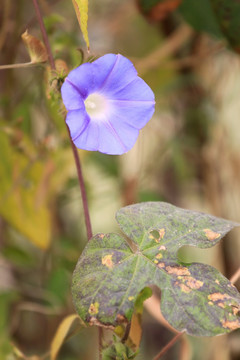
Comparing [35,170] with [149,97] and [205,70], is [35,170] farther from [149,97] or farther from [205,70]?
[205,70]

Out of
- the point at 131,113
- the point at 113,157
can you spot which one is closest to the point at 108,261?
the point at 131,113

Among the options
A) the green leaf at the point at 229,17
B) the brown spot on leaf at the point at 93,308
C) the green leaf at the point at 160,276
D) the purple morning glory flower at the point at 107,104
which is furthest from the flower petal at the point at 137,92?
the green leaf at the point at 229,17

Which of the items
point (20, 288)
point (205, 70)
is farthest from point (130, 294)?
point (205, 70)

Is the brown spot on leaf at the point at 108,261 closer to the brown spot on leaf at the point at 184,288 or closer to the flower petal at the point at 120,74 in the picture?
the brown spot on leaf at the point at 184,288

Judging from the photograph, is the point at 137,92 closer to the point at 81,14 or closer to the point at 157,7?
the point at 81,14

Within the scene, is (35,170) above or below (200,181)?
above

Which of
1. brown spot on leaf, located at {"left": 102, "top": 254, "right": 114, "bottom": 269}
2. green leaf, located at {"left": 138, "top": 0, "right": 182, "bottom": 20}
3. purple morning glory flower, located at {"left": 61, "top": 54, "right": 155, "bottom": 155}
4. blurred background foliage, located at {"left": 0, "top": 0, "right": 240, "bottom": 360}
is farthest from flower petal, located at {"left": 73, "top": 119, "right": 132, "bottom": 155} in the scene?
green leaf, located at {"left": 138, "top": 0, "right": 182, "bottom": 20}
